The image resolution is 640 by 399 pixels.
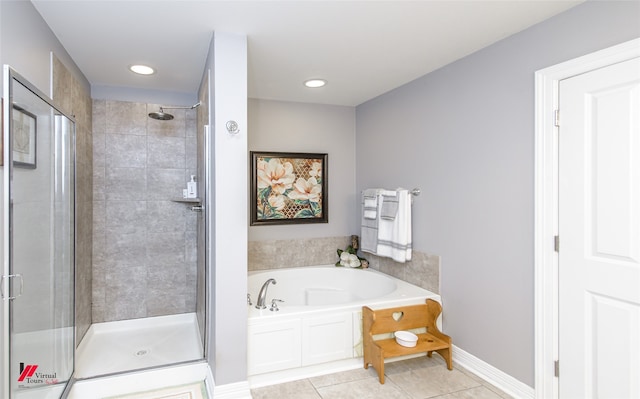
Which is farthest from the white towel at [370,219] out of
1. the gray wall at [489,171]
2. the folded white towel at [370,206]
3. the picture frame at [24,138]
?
the picture frame at [24,138]

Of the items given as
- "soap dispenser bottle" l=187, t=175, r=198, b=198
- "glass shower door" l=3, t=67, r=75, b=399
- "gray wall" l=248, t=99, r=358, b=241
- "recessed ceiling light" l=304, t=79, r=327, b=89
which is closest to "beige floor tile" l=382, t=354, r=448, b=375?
"gray wall" l=248, t=99, r=358, b=241

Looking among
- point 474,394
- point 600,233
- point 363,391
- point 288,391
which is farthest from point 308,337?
point 600,233

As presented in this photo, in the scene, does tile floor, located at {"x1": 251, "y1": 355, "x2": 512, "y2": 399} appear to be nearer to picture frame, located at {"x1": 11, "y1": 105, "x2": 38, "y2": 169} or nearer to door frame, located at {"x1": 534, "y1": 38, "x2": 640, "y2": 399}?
door frame, located at {"x1": 534, "y1": 38, "x2": 640, "y2": 399}

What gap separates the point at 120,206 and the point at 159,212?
0.34 metres

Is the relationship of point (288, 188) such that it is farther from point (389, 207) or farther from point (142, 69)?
point (142, 69)

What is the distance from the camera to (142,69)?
9.59ft

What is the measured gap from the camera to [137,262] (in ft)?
11.5

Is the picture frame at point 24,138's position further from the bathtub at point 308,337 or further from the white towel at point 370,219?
the white towel at point 370,219

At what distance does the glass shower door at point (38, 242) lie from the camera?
5.40ft

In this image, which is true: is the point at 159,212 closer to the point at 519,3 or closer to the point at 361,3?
the point at 361,3

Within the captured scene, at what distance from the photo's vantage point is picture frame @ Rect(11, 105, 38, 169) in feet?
5.49

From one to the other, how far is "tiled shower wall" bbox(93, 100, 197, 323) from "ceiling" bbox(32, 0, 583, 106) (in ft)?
1.67

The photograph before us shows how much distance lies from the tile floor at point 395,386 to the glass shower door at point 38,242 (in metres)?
1.22

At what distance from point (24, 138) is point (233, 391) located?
179 cm
